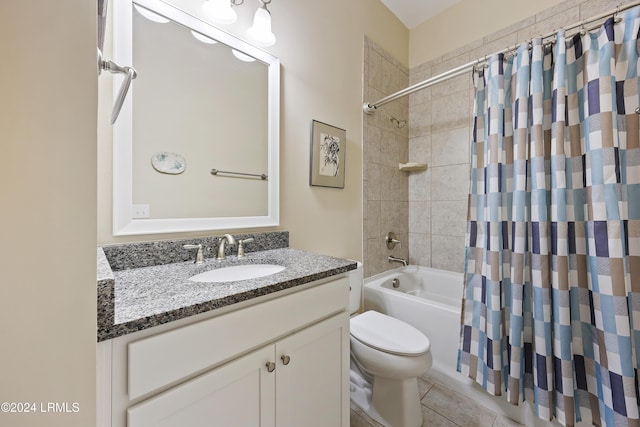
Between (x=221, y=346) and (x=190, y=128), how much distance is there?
0.92m

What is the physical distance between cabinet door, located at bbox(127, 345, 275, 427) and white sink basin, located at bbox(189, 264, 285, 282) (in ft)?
1.13

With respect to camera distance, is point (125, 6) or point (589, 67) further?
point (589, 67)

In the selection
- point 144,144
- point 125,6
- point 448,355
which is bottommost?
point 448,355

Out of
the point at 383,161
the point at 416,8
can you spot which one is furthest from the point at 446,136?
the point at 416,8

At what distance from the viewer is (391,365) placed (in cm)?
117

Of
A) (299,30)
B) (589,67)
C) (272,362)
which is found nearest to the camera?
(272,362)

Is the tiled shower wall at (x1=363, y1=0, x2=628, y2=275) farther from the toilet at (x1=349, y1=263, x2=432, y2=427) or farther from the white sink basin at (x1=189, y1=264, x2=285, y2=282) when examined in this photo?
the white sink basin at (x1=189, y1=264, x2=285, y2=282)

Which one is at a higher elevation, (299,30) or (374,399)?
(299,30)

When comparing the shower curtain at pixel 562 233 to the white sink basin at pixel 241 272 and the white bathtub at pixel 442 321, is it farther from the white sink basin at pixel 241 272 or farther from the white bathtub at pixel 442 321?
the white sink basin at pixel 241 272

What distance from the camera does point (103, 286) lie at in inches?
18.2


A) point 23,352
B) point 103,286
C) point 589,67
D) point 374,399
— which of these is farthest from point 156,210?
point 589,67

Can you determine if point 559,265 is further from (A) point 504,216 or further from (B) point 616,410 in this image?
(B) point 616,410

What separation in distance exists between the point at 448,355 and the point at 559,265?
0.84 m

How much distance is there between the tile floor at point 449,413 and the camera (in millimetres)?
1273
